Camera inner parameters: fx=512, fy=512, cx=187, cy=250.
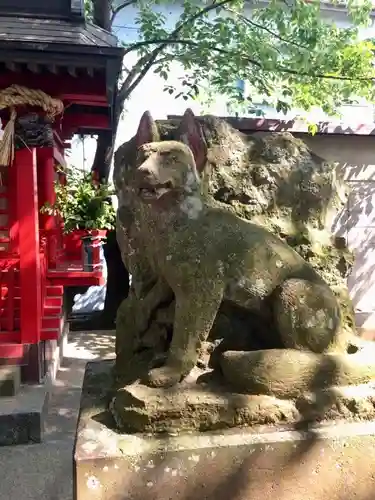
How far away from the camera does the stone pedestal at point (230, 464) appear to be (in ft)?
5.16

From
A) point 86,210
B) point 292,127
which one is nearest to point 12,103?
point 86,210

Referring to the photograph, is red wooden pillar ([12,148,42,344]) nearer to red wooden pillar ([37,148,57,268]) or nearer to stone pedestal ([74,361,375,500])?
red wooden pillar ([37,148,57,268])

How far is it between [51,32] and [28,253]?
190 centimetres

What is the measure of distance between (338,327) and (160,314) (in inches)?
26.9

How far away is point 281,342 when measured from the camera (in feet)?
6.18

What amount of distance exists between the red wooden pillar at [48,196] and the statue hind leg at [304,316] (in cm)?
480

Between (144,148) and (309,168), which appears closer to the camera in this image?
(144,148)

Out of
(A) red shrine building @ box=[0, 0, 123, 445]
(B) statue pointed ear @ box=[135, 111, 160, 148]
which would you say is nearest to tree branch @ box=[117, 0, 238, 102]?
(A) red shrine building @ box=[0, 0, 123, 445]

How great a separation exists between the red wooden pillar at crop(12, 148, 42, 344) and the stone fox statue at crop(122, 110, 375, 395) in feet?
9.96

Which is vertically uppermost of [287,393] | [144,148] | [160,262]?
[144,148]

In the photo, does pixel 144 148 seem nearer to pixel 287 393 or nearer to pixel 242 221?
pixel 242 221

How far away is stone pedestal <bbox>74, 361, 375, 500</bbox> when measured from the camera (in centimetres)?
157

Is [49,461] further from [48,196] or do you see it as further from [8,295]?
[48,196]

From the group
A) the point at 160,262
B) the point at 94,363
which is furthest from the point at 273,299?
the point at 94,363
